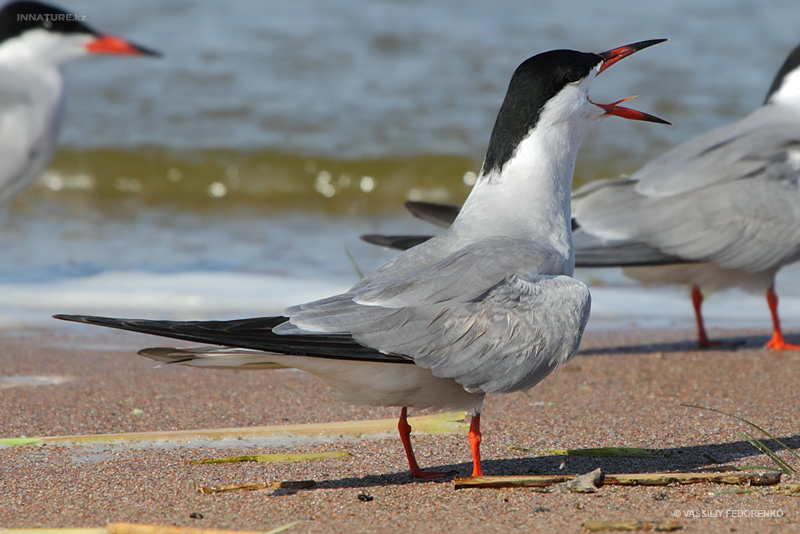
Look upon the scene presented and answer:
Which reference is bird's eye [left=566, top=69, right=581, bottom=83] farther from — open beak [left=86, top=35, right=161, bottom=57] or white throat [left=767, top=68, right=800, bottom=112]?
open beak [left=86, top=35, right=161, bottom=57]

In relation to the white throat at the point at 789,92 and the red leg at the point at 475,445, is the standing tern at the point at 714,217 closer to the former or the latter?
the white throat at the point at 789,92

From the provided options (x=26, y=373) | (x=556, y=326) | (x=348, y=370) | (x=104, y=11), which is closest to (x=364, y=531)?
(x=348, y=370)

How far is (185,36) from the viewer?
439 inches

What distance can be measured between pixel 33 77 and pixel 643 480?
4.97m

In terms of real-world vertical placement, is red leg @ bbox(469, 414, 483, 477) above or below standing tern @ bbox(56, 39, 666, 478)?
below

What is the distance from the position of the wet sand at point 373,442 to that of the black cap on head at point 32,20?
257 centimetres

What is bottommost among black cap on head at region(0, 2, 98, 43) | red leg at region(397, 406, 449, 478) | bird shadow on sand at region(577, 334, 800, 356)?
red leg at region(397, 406, 449, 478)

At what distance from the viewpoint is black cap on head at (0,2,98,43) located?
6418 millimetres

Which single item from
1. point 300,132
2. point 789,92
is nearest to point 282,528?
point 789,92

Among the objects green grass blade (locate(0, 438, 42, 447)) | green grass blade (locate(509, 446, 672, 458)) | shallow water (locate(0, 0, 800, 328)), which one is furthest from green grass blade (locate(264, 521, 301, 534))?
shallow water (locate(0, 0, 800, 328))

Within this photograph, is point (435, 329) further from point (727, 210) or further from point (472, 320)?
point (727, 210)

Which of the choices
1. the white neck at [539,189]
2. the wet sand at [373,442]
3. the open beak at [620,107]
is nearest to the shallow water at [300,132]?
the wet sand at [373,442]

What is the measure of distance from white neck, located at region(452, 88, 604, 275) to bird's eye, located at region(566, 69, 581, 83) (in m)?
0.03

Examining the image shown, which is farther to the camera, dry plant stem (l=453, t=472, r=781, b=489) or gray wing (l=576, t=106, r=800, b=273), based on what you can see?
gray wing (l=576, t=106, r=800, b=273)
